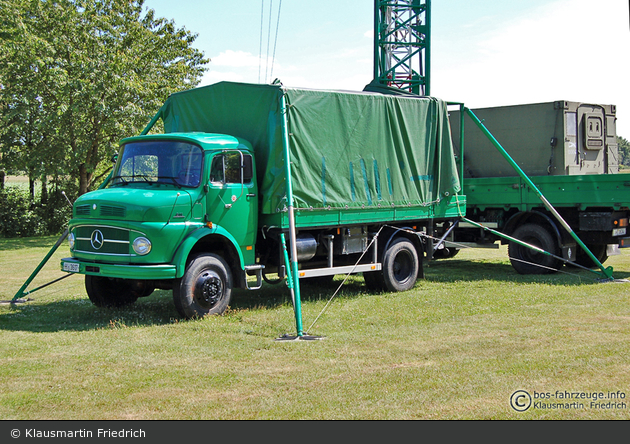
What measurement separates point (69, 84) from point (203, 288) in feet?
59.9

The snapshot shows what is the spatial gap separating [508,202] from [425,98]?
3.61 metres

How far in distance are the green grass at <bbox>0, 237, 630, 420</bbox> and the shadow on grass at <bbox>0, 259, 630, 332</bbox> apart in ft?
0.19

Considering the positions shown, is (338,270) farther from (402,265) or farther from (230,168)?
(230,168)

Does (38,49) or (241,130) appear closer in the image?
(241,130)

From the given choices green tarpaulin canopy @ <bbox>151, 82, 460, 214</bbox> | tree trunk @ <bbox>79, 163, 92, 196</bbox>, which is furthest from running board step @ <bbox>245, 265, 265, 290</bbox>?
tree trunk @ <bbox>79, 163, 92, 196</bbox>

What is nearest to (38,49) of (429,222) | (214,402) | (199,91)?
(199,91)

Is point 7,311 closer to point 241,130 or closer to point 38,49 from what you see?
point 241,130

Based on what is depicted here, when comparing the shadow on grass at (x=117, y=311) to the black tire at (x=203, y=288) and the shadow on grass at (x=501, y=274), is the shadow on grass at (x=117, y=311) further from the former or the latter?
the shadow on grass at (x=501, y=274)

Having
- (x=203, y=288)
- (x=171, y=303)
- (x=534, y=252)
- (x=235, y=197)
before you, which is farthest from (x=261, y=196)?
(x=534, y=252)

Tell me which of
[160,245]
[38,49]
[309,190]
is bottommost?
[160,245]

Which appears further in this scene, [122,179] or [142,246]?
[122,179]

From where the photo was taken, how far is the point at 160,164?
394 inches

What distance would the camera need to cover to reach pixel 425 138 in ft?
Answer: 42.5
